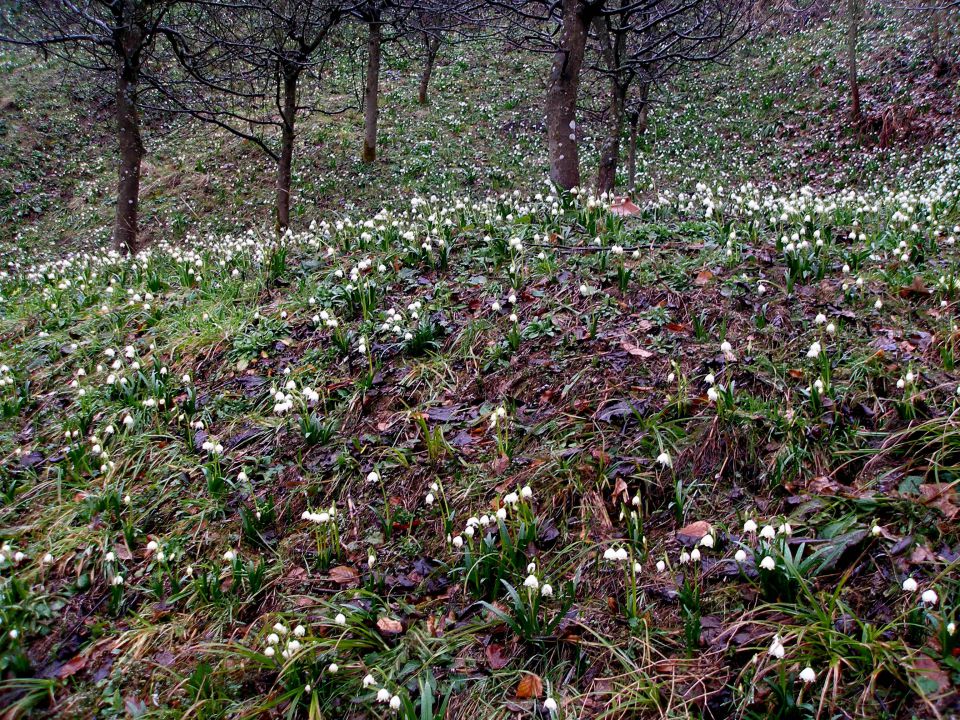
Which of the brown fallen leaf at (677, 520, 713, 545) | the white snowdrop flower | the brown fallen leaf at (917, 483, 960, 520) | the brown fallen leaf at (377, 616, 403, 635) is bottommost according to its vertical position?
the brown fallen leaf at (377, 616, 403, 635)

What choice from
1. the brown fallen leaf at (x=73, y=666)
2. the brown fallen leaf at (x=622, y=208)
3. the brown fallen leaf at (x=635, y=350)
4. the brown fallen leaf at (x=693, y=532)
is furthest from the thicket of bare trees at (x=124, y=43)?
the brown fallen leaf at (x=693, y=532)

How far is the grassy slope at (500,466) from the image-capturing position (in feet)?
9.03

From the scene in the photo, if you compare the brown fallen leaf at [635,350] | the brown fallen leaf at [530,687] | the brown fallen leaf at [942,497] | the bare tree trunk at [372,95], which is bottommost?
the brown fallen leaf at [530,687]

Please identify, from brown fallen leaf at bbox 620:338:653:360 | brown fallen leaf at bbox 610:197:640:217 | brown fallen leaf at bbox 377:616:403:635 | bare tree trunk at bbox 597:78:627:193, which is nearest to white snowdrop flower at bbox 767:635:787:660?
brown fallen leaf at bbox 377:616:403:635

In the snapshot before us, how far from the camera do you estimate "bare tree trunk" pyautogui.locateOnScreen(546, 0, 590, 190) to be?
6801mm

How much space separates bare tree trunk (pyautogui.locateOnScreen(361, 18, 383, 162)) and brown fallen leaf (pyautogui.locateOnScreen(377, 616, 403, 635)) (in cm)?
1451

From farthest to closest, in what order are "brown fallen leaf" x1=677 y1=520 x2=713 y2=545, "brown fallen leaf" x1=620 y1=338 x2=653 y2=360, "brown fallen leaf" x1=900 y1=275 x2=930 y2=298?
"brown fallen leaf" x1=900 y1=275 x2=930 y2=298 < "brown fallen leaf" x1=620 y1=338 x2=653 y2=360 < "brown fallen leaf" x1=677 y1=520 x2=713 y2=545

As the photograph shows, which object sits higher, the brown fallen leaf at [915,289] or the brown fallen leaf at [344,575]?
the brown fallen leaf at [915,289]

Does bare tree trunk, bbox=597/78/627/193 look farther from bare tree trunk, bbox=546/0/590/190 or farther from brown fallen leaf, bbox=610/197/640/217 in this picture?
brown fallen leaf, bbox=610/197/640/217

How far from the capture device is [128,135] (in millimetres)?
9719

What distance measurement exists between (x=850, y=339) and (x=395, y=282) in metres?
3.52

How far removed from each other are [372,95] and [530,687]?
16.3m

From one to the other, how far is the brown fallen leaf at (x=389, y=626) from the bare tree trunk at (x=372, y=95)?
14.5 m

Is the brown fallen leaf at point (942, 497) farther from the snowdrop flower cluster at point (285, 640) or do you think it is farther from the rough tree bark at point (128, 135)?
the rough tree bark at point (128, 135)
